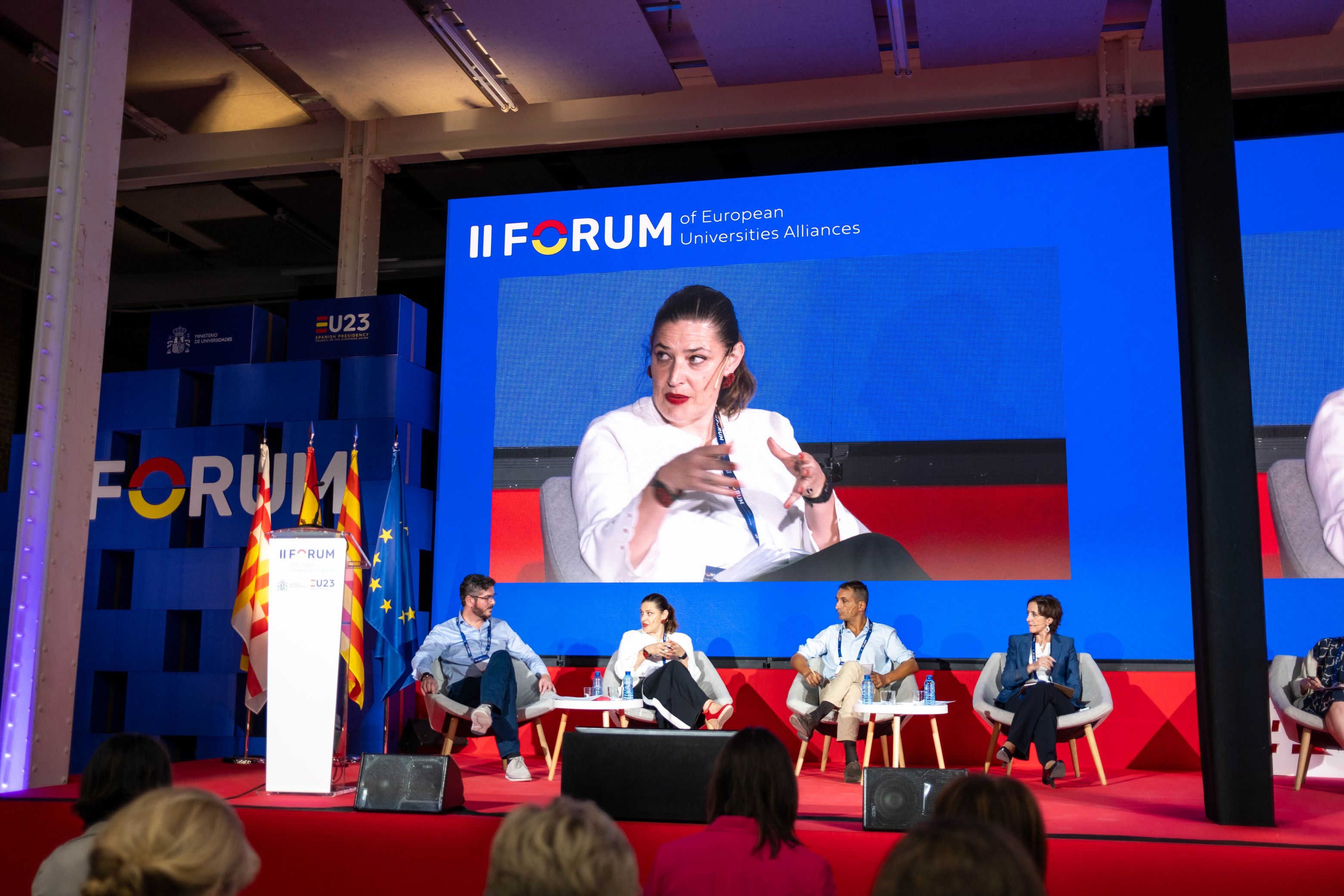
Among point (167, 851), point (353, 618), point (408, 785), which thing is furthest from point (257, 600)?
point (167, 851)

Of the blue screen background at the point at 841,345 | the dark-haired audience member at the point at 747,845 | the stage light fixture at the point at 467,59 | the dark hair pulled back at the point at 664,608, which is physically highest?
the stage light fixture at the point at 467,59

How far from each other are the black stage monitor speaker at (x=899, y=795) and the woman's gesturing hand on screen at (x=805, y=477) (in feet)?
10.1

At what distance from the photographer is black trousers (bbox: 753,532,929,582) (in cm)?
674

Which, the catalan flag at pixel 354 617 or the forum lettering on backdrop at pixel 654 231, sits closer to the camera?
the catalan flag at pixel 354 617

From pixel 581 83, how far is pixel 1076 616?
190 inches

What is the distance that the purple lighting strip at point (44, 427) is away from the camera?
16.9 ft

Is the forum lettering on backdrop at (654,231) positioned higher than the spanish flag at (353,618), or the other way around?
the forum lettering on backdrop at (654,231)

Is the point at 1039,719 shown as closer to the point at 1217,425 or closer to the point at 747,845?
the point at 1217,425

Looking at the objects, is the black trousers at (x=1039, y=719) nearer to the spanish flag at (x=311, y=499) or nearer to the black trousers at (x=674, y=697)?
the black trousers at (x=674, y=697)

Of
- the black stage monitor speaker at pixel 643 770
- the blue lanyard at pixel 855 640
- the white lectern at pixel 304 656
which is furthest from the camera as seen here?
the blue lanyard at pixel 855 640

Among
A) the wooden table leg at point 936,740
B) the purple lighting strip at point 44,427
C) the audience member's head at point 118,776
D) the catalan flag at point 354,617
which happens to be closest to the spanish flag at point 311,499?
the catalan flag at point 354,617

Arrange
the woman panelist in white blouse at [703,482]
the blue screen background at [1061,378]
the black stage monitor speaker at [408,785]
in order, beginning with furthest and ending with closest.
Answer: the woman panelist in white blouse at [703,482]
the blue screen background at [1061,378]
the black stage monitor speaker at [408,785]

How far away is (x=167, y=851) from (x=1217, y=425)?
12.9 feet

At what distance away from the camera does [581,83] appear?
25.8 ft
